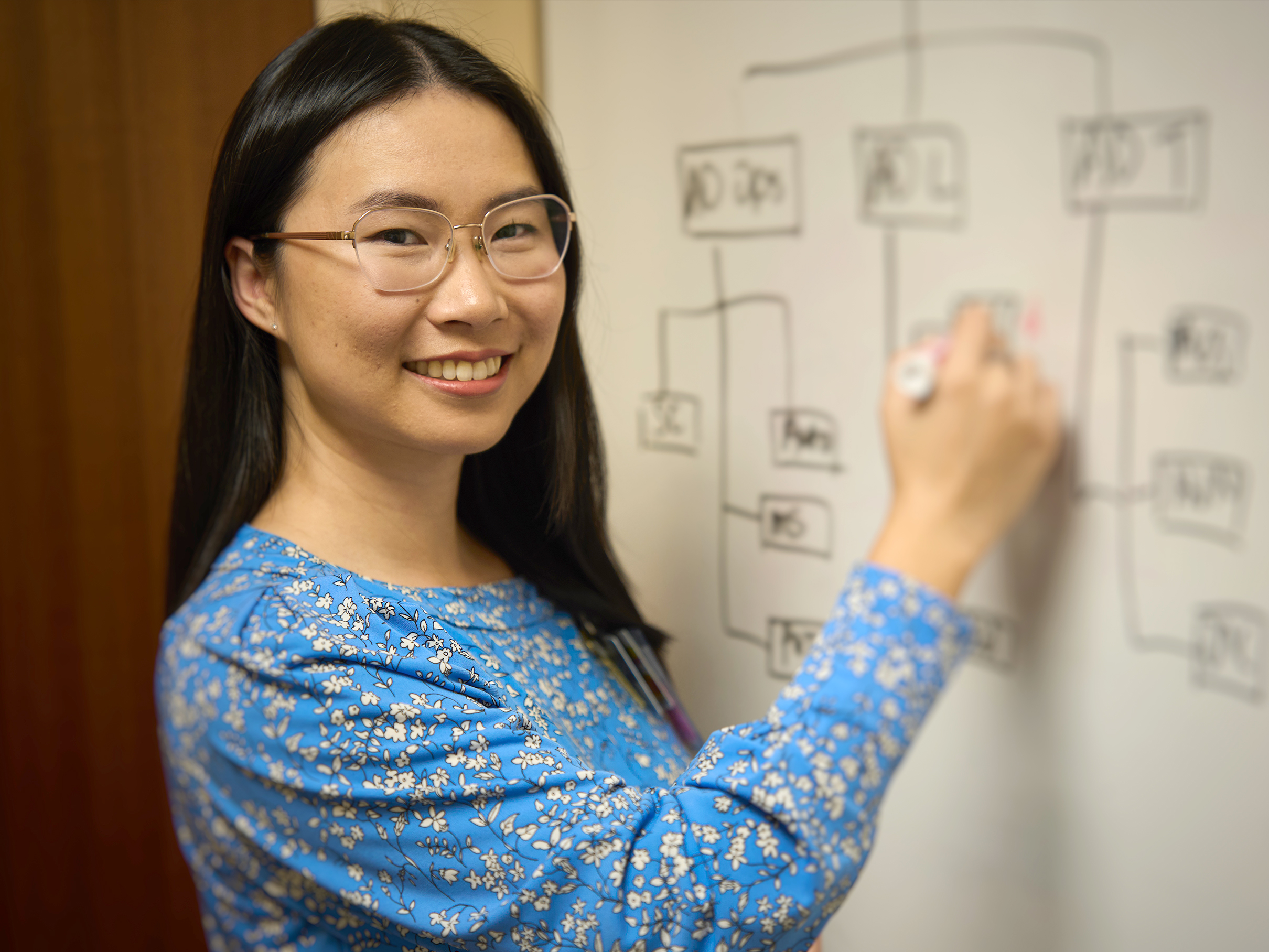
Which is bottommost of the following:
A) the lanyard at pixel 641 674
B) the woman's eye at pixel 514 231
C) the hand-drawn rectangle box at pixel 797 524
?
the lanyard at pixel 641 674

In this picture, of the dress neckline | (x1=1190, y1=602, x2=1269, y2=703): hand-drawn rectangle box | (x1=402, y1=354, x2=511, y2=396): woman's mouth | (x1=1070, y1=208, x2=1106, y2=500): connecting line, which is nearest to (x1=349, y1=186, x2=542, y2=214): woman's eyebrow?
(x1=402, y1=354, x2=511, y2=396): woman's mouth

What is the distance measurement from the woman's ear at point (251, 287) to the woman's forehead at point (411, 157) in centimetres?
9

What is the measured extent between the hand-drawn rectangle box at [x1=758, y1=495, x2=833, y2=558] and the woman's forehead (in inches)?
15.6

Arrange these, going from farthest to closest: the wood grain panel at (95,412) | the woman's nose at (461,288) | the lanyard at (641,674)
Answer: the wood grain panel at (95,412) → the lanyard at (641,674) → the woman's nose at (461,288)

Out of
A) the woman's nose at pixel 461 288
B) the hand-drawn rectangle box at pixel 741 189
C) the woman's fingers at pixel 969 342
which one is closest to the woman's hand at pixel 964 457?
the woman's fingers at pixel 969 342

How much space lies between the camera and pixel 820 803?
0.69 metres

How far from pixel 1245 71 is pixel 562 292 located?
0.54 m

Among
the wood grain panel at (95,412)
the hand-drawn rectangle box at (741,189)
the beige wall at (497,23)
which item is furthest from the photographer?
the wood grain panel at (95,412)

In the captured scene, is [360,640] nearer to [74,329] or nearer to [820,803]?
[820,803]

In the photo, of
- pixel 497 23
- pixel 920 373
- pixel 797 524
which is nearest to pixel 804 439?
pixel 797 524

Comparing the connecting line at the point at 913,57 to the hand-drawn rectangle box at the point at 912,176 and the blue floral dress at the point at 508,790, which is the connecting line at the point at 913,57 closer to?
the hand-drawn rectangle box at the point at 912,176

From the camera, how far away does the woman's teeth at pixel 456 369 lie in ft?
2.72

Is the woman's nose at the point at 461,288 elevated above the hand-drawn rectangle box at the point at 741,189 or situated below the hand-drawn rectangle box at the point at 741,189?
below

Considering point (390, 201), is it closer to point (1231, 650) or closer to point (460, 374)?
point (460, 374)
